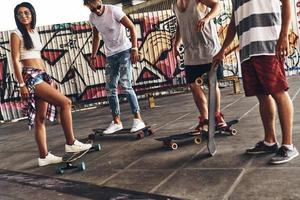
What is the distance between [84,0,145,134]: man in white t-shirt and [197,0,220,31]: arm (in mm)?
1498

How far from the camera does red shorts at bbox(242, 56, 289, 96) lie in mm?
3307

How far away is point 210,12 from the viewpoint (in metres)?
4.41

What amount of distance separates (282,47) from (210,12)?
143 centimetres

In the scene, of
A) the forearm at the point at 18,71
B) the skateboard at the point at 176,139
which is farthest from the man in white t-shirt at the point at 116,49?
the forearm at the point at 18,71

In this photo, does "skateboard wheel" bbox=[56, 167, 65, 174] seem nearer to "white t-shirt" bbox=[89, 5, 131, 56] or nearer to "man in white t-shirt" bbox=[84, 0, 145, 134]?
"man in white t-shirt" bbox=[84, 0, 145, 134]

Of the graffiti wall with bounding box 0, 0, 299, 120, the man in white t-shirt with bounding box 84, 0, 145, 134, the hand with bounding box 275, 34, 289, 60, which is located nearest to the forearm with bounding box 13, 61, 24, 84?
the man in white t-shirt with bounding box 84, 0, 145, 134

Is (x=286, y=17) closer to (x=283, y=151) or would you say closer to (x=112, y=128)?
(x=283, y=151)

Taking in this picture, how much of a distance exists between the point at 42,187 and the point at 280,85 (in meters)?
2.63

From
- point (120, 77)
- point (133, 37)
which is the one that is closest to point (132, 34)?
point (133, 37)

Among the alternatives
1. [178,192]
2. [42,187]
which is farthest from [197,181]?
[42,187]

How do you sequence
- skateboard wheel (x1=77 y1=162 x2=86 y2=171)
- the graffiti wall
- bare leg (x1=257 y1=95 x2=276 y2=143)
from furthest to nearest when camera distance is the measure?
the graffiti wall
skateboard wheel (x1=77 y1=162 x2=86 y2=171)
bare leg (x1=257 y1=95 x2=276 y2=143)

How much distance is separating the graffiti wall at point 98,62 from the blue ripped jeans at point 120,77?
6.29 m

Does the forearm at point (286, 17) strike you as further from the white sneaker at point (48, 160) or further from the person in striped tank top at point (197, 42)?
the white sneaker at point (48, 160)

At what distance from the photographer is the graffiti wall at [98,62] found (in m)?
12.1
